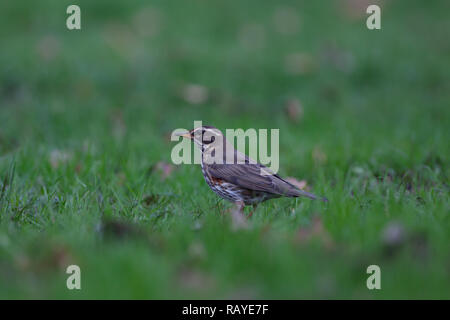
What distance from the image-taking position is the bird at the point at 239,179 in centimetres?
484

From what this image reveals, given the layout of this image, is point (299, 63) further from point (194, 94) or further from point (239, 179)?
point (239, 179)

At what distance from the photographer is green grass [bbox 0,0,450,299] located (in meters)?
3.34

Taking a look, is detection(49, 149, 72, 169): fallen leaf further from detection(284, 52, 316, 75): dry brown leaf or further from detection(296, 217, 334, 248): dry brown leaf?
detection(284, 52, 316, 75): dry brown leaf

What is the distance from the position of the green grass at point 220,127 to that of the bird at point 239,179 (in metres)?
0.15

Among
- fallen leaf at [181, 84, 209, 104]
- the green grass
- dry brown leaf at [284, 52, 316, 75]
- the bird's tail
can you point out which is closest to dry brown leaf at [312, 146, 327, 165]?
the green grass

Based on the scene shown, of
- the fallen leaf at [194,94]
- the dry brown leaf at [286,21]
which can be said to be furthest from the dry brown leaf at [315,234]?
the dry brown leaf at [286,21]

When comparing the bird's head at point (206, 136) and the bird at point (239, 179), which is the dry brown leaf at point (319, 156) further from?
the bird's head at point (206, 136)

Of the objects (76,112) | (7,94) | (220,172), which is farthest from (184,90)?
(220,172)

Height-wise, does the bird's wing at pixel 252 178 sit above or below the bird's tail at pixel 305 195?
above

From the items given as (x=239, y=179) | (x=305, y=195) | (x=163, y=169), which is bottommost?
(x=305, y=195)

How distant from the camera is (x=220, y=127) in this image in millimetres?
7551

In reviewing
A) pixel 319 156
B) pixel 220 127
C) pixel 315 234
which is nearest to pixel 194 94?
pixel 220 127

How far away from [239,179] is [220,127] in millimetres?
2632
